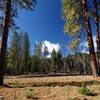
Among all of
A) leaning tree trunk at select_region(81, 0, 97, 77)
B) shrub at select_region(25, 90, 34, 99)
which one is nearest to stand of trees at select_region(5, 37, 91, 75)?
leaning tree trunk at select_region(81, 0, 97, 77)

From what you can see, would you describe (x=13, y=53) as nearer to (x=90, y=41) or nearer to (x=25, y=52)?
(x=25, y=52)

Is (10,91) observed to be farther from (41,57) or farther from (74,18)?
(41,57)

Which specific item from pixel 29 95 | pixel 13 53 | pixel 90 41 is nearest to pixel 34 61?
pixel 13 53

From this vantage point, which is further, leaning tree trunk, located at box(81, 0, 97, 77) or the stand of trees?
the stand of trees

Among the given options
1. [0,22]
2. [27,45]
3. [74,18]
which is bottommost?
[0,22]

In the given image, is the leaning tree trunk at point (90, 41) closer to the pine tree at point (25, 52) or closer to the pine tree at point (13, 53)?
the pine tree at point (13, 53)

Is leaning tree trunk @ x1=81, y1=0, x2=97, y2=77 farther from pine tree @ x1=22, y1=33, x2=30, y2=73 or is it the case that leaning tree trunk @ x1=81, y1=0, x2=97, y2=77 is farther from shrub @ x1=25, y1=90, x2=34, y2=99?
pine tree @ x1=22, y1=33, x2=30, y2=73

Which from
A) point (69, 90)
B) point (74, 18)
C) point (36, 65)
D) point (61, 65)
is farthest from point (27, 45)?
point (69, 90)

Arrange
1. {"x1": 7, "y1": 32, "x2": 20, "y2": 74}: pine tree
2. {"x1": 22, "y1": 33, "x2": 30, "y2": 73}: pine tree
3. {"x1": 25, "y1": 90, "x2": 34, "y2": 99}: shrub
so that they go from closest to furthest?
1. {"x1": 25, "y1": 90, "x2": 34, "y2": 99}: shrub
2. {"x1": 7, "y1": 32, "x2": 20, "y2": 74}: pine tree
3. {"x1": 22, "y1": 33, "x2": 30, "y2": 73}: pine tree

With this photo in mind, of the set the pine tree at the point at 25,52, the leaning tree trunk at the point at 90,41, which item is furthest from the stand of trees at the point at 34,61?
the leaning tree trunk at the point at 90,41

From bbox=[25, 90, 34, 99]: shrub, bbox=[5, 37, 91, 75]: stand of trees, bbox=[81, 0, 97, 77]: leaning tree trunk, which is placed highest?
bbox=[5, 37, 91, 75]: stand of trees

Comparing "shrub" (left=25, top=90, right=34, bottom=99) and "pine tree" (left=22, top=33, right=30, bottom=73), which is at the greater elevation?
"pine tree" (left=22, top=33, right=30, bottom=73)

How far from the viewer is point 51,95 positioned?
12.0 metres

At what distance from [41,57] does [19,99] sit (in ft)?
309
